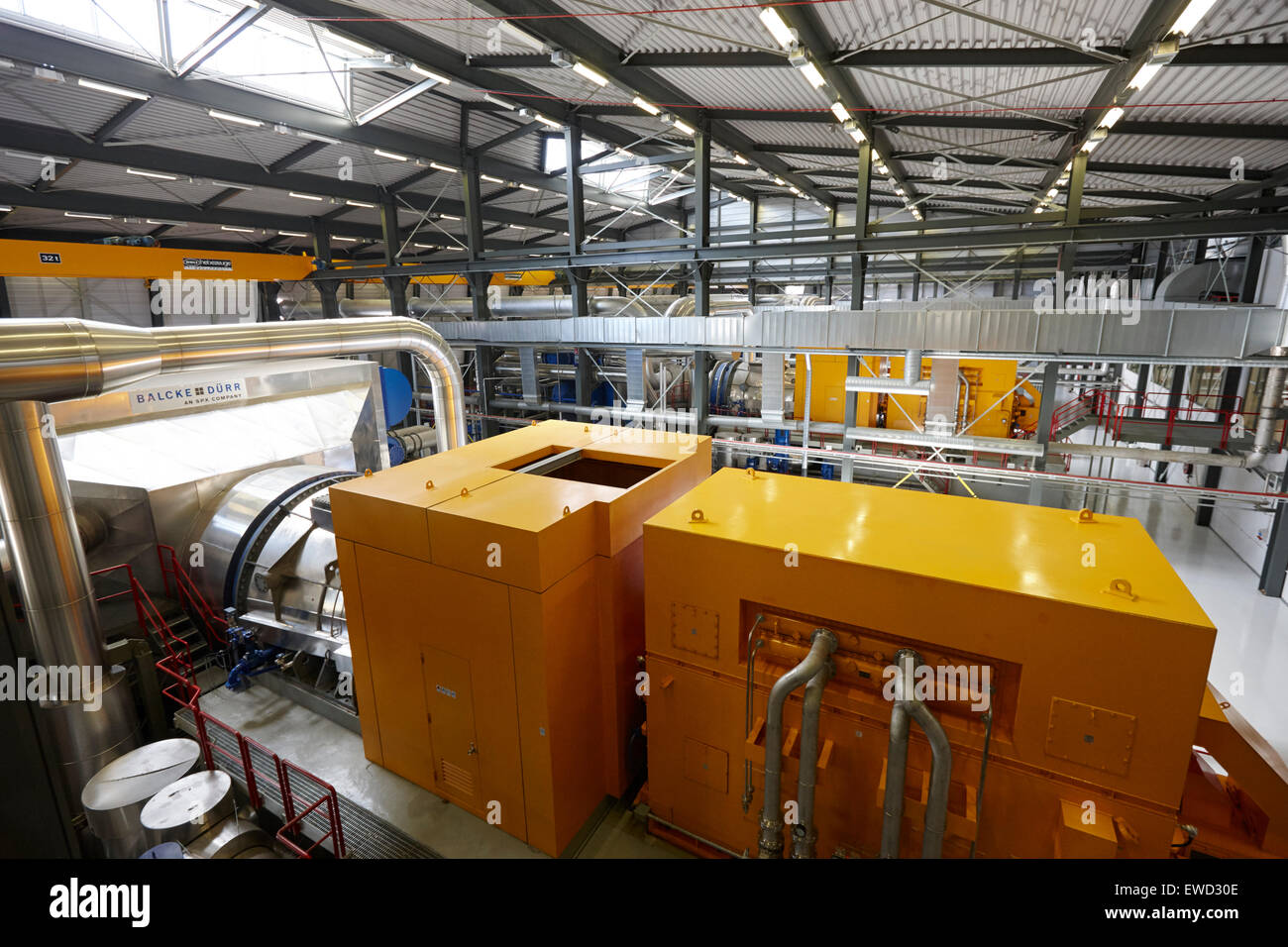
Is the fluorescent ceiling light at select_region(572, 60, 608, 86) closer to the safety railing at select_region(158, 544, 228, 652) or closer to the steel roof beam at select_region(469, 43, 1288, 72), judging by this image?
the steel roof beam at select_region(469, 43, 1288, 72)

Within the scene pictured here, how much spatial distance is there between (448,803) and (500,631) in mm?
1868

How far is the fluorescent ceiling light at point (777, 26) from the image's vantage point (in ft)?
18.2

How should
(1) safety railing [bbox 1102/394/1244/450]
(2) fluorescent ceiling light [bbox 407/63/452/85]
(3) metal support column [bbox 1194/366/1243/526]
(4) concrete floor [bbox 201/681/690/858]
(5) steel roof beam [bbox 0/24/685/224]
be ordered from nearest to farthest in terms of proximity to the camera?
(4) concrete floor [bbox 201/681/690/858]
(5) steel roof beam [bbox 0/24/685/224]
(2) fluorescent ceiling light [bbox 407/63/452/85]
(1) safety railing [bbox 1102/394/1244/450]
(3) metal support column [bbox 1194/366/1243/526]

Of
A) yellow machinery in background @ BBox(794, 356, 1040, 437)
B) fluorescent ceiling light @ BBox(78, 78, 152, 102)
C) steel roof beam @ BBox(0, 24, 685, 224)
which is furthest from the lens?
yellow machinery in background @ BBox(794, 356, 1040, 437)

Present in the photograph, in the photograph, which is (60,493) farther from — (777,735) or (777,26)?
(777,26)

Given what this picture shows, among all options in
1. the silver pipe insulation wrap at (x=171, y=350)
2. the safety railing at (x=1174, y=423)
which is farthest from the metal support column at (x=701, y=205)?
the safety railing at (x=1174, y=423)

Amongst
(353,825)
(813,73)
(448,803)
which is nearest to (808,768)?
(448,803)

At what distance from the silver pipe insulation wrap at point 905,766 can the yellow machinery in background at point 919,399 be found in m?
10.9

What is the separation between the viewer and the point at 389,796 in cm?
485

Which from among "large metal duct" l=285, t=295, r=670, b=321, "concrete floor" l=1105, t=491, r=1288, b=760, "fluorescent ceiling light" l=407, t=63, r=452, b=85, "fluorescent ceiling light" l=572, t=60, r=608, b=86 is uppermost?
"fluorescent ceiling light" l=407, t=63, r=452, b=85

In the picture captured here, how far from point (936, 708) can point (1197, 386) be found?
19418 mm

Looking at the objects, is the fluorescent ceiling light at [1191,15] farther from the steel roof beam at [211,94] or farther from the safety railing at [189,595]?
the safety railing at [189,595]

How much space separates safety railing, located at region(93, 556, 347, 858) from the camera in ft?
14.0

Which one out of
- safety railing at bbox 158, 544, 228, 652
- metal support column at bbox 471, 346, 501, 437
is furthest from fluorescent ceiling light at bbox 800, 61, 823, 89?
metal support column at bbox 471, 346, 501, 437
